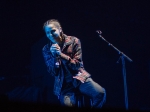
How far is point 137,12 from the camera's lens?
568 centimetres

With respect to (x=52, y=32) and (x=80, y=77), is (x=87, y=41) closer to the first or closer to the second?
(x=52, y=32)

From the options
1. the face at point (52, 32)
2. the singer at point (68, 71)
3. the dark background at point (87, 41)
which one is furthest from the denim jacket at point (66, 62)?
the dark background at point (87, 41)

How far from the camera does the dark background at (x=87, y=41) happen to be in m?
5.14

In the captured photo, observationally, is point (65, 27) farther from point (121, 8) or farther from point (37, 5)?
point (121, 8)

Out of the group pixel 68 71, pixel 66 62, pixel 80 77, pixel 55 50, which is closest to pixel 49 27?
pixel 55 50

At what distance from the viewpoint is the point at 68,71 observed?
3113 mm

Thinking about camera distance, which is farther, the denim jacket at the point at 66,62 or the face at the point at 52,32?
the face at the point at 52,32

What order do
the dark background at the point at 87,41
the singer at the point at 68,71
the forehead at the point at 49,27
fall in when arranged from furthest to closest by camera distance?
the dark background at the point at 87,41 → the forehead at the point at 49,27 → the singer at the point at 68,71

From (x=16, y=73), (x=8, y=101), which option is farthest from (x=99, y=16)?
(x=8, y=101)

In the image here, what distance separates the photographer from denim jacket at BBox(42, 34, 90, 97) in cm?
303

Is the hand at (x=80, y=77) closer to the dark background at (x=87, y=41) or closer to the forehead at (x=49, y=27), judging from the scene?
the forehead at (x=49, y=27)

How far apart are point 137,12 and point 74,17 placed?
4.92ft

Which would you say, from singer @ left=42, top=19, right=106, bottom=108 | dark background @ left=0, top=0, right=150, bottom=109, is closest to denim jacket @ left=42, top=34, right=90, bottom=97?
singer @ left=42, top=19, right=106, bottom=108

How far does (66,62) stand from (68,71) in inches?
5.7
